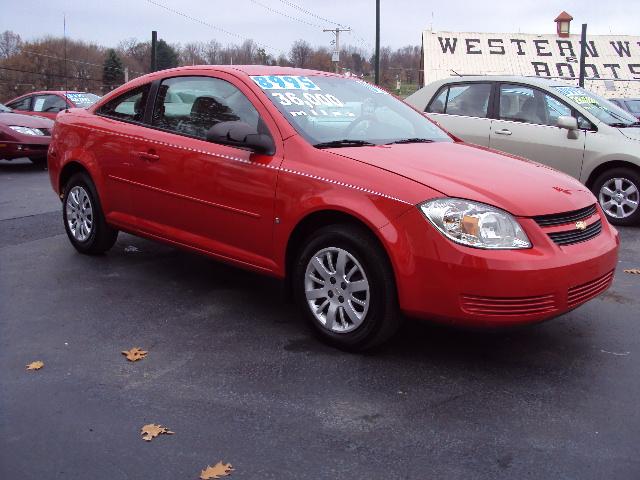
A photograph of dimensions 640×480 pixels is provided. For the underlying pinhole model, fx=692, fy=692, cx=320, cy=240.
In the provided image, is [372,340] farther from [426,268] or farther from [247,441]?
[247,441]

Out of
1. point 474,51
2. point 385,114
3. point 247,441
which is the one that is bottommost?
point 247,441

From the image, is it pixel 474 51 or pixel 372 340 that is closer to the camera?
pixel 372 340

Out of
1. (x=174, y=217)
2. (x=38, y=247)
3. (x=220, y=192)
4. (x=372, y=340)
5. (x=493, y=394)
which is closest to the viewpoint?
(x=493, y=394)

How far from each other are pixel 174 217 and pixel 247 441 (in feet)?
7.65

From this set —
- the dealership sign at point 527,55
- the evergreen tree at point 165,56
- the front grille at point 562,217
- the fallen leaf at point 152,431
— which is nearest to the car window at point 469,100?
the front grille at point 562,217

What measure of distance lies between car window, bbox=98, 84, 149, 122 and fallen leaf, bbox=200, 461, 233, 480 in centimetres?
332

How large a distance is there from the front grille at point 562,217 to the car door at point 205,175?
1.57 m

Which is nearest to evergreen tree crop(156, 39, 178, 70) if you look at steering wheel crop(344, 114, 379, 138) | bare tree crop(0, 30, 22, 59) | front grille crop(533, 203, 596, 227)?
bare tree crop(0, 30, 22, 59)

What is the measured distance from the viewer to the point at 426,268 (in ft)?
11.7

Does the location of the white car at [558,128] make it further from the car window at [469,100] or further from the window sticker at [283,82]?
the window sticker at [283,82]

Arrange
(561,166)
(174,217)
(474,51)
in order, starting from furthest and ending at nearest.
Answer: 1. (474,51)
2. (561,166)
3. (174,217)

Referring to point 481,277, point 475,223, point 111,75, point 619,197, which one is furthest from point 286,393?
point 111,75

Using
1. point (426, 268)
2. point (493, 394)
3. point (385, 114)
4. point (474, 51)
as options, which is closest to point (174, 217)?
point (385, 114)

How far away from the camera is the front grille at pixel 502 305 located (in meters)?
3.51
